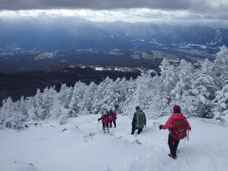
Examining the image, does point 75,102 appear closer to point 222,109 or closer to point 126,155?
point 222,109

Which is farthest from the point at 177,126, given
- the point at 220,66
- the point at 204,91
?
the point at 220,66

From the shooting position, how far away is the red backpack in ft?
21.0

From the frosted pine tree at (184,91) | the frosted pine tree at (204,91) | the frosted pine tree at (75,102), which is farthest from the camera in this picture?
the frosted pine tree at (75,102)

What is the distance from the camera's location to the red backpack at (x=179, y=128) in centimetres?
641

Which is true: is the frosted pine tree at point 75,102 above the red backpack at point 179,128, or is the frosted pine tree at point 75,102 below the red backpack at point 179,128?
below

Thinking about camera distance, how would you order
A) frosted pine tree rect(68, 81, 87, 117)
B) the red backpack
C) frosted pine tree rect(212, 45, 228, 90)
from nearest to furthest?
the red backpack < frosted pine tree rect(212, 45, 228, 90) < frosted pine tree rect(68, 81, 87, 117)

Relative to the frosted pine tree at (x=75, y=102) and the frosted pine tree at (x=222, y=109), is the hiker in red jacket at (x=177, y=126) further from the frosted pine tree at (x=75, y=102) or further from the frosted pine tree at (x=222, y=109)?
the frosted pine tree at (x=75, y=102)

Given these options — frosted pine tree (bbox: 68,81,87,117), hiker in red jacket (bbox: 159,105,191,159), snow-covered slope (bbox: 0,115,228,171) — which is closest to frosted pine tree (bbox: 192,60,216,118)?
snow-covered slope (bbox: 0,115,228,171)

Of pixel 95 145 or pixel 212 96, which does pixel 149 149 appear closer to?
pixel 95 145

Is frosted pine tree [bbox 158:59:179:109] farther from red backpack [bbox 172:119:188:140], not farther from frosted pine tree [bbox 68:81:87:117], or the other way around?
frosted pine tree [bbox 68:81:87:117]

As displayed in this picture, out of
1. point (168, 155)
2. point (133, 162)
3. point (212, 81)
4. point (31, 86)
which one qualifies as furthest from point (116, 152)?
point (31, 86)

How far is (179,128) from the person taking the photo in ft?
21.0

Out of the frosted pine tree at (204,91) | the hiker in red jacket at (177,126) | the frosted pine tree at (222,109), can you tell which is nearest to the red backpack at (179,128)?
the hiker in red jacket at (177,126)

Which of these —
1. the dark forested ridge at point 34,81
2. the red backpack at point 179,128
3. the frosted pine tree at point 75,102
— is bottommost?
the dark forested ridge at point 34,81
